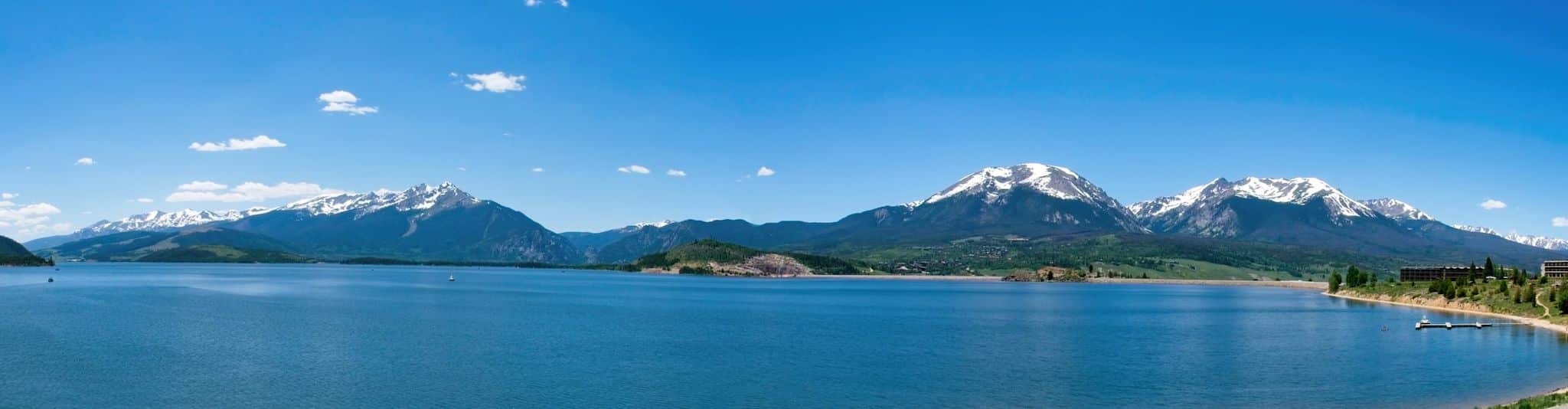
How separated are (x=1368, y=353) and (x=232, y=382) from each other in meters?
84.2

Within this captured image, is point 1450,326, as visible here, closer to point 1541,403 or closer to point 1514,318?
point 1514,318

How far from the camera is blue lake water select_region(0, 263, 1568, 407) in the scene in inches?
2190

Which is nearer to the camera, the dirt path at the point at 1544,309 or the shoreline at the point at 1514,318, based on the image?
the shoreline at the point at 1514,318

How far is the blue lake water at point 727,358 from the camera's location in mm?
55625

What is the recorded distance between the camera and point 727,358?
7431 cm

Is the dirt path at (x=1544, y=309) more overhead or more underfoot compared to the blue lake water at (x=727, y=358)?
more overhead

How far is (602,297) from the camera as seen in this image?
569ft

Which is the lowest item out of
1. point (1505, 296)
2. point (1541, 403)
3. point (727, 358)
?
point (727, 358)

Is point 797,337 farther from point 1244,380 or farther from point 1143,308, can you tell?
point 1143,308

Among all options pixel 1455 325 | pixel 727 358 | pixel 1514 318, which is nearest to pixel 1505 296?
pixel 1514 318

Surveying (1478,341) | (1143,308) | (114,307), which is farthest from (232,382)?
(1143,308)

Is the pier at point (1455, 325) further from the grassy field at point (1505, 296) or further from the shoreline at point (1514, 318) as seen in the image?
the grassy field at point (1505, 296)

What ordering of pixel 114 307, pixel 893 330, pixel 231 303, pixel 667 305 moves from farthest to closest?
pixel 667 305 → pixel 231 303 → pixel 114 307 → pixel 893 330

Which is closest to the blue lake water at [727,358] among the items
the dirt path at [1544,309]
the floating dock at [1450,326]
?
the floating dock at [1450,326]
